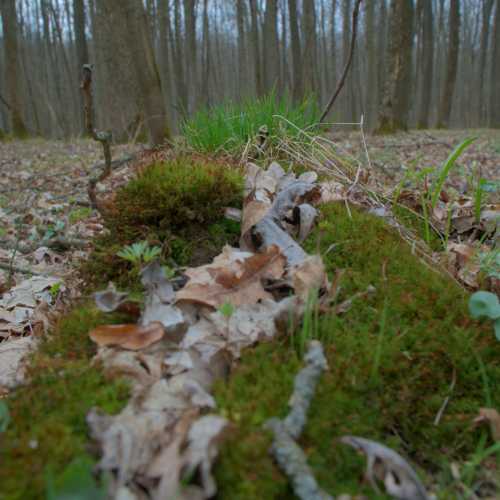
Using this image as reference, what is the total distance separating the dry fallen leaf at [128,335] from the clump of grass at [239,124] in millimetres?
1698

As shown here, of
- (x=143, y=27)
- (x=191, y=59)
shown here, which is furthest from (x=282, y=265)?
(x=191, y=59)

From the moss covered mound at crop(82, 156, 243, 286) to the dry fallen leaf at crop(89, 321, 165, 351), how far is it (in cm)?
44

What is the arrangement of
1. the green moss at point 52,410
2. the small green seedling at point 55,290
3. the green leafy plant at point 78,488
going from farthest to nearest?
1. the small green seedling at point 55,290
2. the green moss at point 52,410
3. the green leafy plant at point 78,488

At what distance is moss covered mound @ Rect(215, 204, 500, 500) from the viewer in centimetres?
95

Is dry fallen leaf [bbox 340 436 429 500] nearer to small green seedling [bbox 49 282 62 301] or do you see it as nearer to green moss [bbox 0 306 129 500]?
green moss [bbox 0 306 129 500]

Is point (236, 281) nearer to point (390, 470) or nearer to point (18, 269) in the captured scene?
point (390, 470)

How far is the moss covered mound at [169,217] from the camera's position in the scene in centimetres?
174

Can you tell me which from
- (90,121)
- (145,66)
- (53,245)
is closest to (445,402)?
(90,121)

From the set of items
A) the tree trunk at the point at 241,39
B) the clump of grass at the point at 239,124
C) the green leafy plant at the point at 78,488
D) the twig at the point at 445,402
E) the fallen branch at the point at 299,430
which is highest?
the tree trunk at the point at 241,39

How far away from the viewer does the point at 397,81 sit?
37.4ft

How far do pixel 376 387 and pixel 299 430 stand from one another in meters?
0.28

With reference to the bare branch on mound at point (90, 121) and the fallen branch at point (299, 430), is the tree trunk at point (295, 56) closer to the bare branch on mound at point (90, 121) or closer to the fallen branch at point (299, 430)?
the bare branch on mound at point (90, 121)

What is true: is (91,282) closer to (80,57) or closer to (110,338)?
(110,338)

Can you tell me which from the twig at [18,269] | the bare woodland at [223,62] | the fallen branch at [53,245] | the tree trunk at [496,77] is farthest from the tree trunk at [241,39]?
the twig at [18,269]
